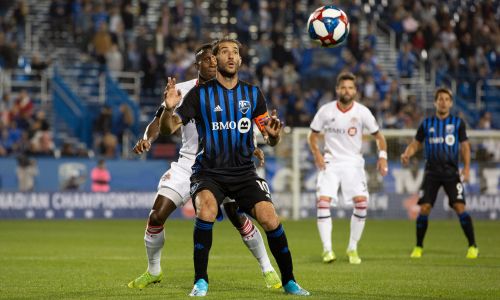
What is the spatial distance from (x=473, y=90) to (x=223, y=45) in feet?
81.2

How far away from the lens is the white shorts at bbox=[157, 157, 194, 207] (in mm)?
9578

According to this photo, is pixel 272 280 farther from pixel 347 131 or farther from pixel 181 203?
pixel 347 131

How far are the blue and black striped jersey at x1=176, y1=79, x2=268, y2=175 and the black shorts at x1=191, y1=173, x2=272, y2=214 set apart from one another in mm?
78

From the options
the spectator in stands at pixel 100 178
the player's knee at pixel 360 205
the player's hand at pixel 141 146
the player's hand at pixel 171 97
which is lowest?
the spectator in stands at pixel 100 178

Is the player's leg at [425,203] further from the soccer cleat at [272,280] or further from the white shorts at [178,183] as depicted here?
the white shorts at [178,183]

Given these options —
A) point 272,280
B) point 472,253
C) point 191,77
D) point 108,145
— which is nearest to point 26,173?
point 108,145

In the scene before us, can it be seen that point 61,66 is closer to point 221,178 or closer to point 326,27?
point 326,27

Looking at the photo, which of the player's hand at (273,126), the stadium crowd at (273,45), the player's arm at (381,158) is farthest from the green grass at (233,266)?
the stadium crowd at (273,45)

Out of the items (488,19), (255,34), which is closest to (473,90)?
(488,19)

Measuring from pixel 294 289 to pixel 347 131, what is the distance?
4.89 m

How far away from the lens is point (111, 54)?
93.9ft

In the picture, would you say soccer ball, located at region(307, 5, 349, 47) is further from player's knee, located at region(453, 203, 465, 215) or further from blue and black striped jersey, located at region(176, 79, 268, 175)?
player's knee, located at region(453, 203, 465, 215)

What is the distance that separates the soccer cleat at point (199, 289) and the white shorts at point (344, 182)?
15.8 ft

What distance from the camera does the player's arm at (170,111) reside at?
836 cm
